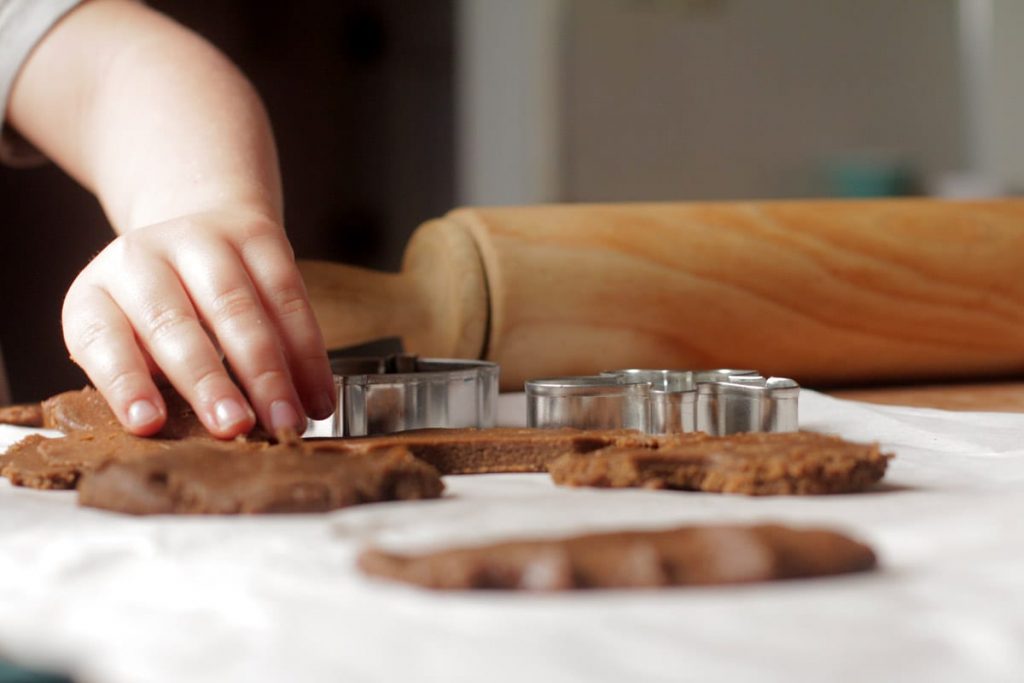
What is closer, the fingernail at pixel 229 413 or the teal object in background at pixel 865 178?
the fingernail at pixel 229 413

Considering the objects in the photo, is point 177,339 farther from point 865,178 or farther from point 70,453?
point 865,178

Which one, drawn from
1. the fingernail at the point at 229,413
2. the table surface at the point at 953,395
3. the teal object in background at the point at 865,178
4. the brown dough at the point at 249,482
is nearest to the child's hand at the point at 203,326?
the fingernail at the point at 229,413

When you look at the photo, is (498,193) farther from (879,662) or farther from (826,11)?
(879,662)

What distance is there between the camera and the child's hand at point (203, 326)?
2.43 ft

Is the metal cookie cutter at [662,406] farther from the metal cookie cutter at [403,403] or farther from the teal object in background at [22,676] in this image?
the teal object in background at [22,676]

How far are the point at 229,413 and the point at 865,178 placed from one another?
11.1 feet

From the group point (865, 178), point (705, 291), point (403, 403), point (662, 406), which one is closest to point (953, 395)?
point (705, 291)

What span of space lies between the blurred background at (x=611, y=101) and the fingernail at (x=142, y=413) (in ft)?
6.55

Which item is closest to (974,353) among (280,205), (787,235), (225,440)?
(787,235)

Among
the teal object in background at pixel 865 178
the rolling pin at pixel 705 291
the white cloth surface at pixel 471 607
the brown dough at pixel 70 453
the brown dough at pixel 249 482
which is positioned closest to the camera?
the white cloth surface at pixel 471 607

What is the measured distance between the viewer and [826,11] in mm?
3654

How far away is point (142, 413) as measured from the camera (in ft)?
2.42

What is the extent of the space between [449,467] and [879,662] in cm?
39

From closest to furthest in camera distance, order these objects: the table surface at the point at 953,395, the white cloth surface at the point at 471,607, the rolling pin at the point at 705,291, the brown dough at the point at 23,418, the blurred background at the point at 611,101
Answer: the white cloth surface at the point at 471,607, the brown dough at the point at 23,418, the table surface at the point at 953,395, the rolling pin at the point at 705,291, the blurred background at the point at 611,101
